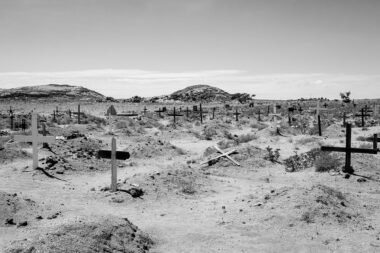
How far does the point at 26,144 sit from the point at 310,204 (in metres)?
16.7

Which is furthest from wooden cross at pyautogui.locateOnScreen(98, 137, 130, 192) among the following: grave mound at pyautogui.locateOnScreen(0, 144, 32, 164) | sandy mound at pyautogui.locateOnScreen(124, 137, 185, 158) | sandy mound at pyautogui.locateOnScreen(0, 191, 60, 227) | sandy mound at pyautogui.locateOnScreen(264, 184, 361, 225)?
grave mound at pyautogui.locateOnScreen(0, 144, 32, 164)

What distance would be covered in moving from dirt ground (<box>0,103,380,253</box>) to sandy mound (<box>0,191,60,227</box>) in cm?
2

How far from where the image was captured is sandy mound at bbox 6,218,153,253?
255 inches

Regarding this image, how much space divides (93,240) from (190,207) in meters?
4.64

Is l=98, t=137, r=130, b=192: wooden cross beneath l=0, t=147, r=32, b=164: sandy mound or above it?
above

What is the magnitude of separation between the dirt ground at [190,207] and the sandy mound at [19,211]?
0.08 ft

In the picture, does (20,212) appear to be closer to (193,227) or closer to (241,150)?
(193,227)

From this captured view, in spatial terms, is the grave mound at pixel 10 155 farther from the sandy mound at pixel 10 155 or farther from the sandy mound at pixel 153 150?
the sandy mound at pixel 153 150

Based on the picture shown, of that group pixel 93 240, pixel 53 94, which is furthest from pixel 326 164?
pixel 53 94

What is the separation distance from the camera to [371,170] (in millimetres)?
14852

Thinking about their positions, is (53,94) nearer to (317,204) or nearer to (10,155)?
(10,155)

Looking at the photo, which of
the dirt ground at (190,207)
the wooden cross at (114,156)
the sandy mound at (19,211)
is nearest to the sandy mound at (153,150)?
the dirt ground at (190,207)

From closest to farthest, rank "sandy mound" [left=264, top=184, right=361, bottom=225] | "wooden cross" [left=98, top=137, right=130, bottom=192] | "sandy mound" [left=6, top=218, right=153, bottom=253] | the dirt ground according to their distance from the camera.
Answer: "sandy mound" [left=6, top=218, right=153, bottom=253], the dirt ground, "sandy mound" [left=264, top=184, right=361, bottom=225], "wooden cross" [left=98, top=137, right=130, bottom=192]

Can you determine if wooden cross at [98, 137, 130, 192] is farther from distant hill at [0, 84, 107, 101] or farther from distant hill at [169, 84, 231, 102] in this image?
distant hill at [169, 84, 231, 102]
